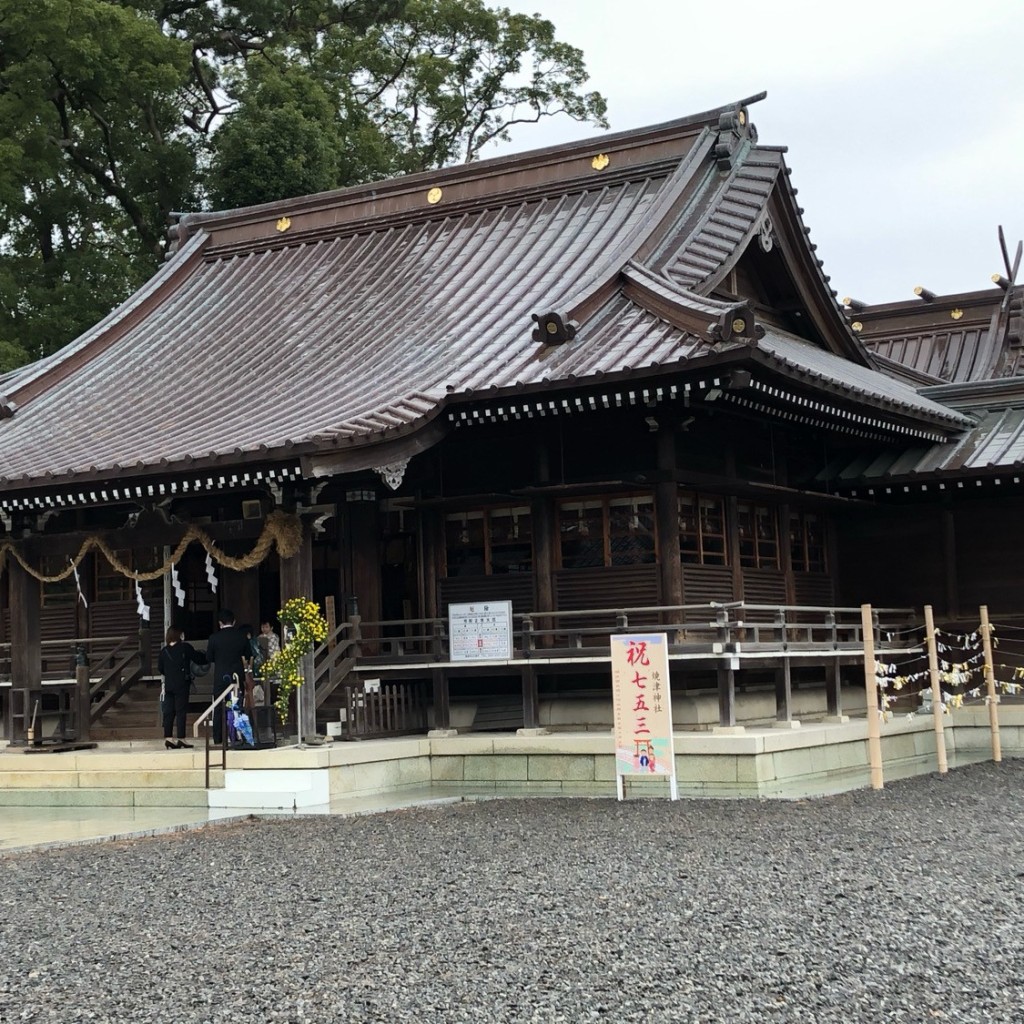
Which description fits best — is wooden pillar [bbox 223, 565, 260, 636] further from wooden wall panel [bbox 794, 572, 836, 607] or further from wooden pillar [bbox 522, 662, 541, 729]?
wooden wall panel [bbox 794, 572, 836, 607]

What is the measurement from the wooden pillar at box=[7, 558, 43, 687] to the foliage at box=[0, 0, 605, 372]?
1360cm

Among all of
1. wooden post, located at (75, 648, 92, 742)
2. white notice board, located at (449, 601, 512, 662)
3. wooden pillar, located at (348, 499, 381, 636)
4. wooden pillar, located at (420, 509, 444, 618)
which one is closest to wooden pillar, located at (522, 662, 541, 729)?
white notice board, located at (449, 601, 512, 662)

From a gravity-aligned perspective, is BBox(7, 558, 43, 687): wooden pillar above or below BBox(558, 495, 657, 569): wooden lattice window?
below

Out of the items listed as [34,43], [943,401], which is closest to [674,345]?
[943,401]

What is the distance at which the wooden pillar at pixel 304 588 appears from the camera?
15.6m

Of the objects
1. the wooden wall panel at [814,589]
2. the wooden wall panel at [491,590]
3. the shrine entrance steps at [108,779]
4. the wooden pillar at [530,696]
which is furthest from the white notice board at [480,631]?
the wooden wall panel at [814,589]

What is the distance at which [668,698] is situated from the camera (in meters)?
13.9

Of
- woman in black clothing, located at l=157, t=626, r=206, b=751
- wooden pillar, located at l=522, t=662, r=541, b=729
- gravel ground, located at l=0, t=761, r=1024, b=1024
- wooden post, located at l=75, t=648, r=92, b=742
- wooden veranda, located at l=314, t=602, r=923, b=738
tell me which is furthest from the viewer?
wooden post, located at l=75, t=648, r=92, b=742

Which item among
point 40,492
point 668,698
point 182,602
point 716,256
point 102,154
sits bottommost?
point 668,698

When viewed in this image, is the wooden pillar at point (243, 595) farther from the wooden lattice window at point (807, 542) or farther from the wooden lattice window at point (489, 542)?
the wooden lattice window at point (807, 542)

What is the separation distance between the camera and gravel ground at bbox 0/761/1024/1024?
6.66 m

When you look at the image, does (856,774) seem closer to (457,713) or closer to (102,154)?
(457,713)

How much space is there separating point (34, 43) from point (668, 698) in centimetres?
2644

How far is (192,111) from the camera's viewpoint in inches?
1619
